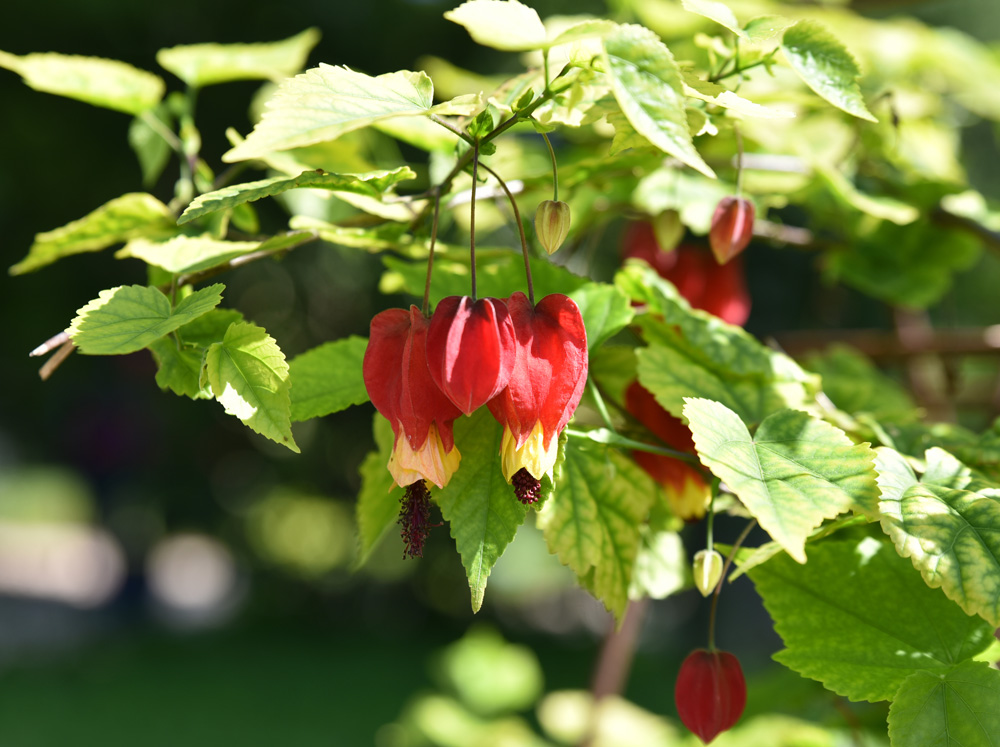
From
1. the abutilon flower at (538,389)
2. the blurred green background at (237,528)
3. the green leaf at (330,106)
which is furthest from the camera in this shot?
the blurred green background at (237,528)

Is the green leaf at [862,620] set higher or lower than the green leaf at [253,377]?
lower

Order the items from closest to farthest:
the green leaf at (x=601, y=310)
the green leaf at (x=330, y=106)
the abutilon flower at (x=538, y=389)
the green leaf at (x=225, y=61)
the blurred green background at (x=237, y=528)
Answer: the green leaf at (x=330, y=106), the abutilon flower at (x=538, y=389), the green leaf at (x=601, y=310), the green leaf at (x=225, y=61), the blurred green background at (x=237, y=528)

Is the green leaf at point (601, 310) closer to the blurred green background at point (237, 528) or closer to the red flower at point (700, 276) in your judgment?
the red flower at point (700, 276)

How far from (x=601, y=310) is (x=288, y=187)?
9.2 inches

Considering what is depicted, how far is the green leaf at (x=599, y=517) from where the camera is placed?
527mm

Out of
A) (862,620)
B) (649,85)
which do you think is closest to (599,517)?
(862,620)

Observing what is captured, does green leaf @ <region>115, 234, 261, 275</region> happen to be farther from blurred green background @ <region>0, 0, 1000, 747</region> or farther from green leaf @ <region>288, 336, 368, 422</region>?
blurred green background @ <region>0, 0, 1000, 747</region>

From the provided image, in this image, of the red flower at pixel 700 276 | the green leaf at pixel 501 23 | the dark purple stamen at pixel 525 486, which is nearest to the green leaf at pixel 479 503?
the dark purple stamen at pixel 525 486

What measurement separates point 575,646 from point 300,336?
2.47 meters

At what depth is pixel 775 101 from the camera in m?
0.74

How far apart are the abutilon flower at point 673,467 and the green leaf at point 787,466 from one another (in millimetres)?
150

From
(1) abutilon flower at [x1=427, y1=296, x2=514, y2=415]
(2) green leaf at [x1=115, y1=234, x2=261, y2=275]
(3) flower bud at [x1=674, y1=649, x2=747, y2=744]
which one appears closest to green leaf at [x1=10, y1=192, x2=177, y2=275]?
(2) green leaf at [x1=115, y1=234, x2=261, y2=275]

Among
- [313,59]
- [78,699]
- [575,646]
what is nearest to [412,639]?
[575,646]

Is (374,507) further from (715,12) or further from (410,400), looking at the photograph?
(715,12)
